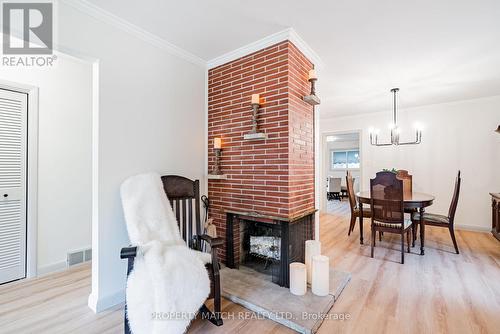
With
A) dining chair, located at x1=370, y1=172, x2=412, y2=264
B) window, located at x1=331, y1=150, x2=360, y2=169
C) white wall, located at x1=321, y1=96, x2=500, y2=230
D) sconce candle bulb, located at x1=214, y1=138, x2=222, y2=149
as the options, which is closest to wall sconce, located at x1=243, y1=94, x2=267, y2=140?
sconce candle bulb, located at x1=214, y1=138, x2=222, y2=149

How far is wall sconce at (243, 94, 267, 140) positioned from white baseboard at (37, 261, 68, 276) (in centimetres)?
265

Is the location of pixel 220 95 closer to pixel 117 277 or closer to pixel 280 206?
pixel 280 206

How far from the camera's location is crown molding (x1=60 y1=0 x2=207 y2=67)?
1823 mm

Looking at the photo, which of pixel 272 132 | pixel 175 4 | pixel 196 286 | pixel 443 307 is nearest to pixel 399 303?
pixel 443 307

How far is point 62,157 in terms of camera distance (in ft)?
9.05

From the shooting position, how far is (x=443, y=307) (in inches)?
76.8

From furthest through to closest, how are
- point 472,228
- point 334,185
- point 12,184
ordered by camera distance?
point 334,185, point 472,228, point 12,184

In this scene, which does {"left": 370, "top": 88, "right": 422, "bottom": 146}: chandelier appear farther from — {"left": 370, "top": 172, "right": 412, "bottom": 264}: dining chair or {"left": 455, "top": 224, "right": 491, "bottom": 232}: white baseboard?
{"left": 455, "top": 224, "right": 491, "bottom": 232}: white baseboard

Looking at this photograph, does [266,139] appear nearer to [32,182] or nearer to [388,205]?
[388,205]

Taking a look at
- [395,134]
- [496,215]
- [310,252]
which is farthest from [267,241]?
[496,215]

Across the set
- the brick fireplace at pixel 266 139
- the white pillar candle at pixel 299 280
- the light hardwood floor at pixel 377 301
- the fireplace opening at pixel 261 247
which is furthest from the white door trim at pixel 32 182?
the white pillar candle at pixel 299 280

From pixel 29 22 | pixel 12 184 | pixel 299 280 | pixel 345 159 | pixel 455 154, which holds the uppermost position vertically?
pixel 29 22

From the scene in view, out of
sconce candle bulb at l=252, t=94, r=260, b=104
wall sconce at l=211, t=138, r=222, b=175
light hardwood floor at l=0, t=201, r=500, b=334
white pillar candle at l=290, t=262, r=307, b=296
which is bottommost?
light hardwood floor at l=0, t=201, r=500, b=334

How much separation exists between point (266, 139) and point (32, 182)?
2.65 m
